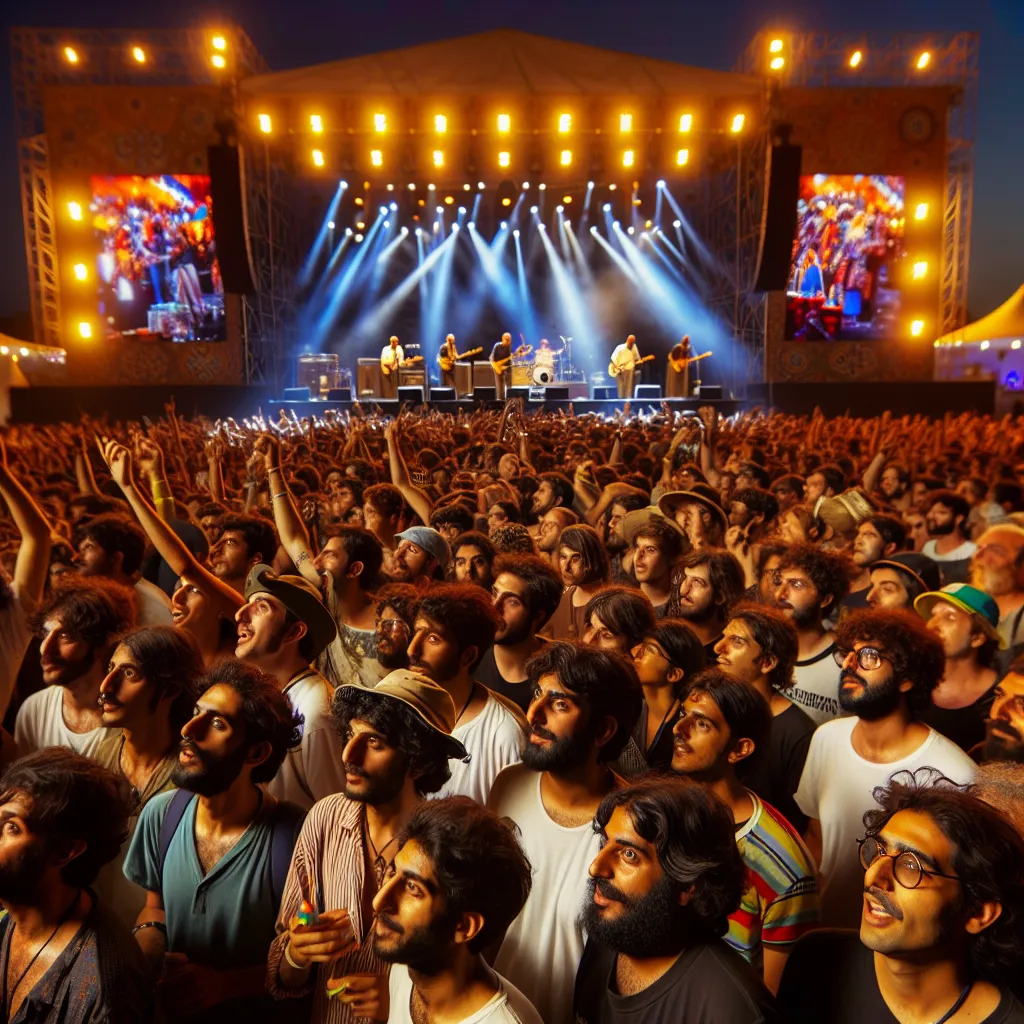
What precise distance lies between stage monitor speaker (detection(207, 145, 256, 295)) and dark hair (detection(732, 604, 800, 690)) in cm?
1639

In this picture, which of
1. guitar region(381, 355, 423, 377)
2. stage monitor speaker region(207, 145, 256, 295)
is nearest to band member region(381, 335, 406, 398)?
guitar region(381, 355, 423, 377)

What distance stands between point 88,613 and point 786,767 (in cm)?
221

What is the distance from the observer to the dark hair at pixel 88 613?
9.53 ft

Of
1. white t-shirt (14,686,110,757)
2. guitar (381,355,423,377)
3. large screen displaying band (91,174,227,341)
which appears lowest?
guitar (381,355,423,377)

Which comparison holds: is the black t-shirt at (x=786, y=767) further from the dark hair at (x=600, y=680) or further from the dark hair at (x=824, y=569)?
the dark hair at (x=824, y=569)

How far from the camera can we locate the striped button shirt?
6.57 ft

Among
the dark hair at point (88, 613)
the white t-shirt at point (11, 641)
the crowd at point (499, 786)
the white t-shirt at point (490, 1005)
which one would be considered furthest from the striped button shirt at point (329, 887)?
the white t-shirt at point (11, 641)

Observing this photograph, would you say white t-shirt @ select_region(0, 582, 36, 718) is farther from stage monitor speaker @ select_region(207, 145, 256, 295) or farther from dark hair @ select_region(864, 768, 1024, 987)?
stage monitor speaker @ select_region(207, 145, 256, 295)

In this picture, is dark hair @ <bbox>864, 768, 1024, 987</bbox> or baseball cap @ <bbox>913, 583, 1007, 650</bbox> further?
baseball cap @ <bbox>913, 583, 1007, 650</bbox>

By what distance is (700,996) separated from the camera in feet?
5.32

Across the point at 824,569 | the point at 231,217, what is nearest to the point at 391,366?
the point at 231,217

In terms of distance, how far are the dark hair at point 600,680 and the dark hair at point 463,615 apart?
563 millimetres

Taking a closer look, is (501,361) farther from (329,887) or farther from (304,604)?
(329,887)

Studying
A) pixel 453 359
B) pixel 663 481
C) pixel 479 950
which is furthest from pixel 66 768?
pixel 453 359
